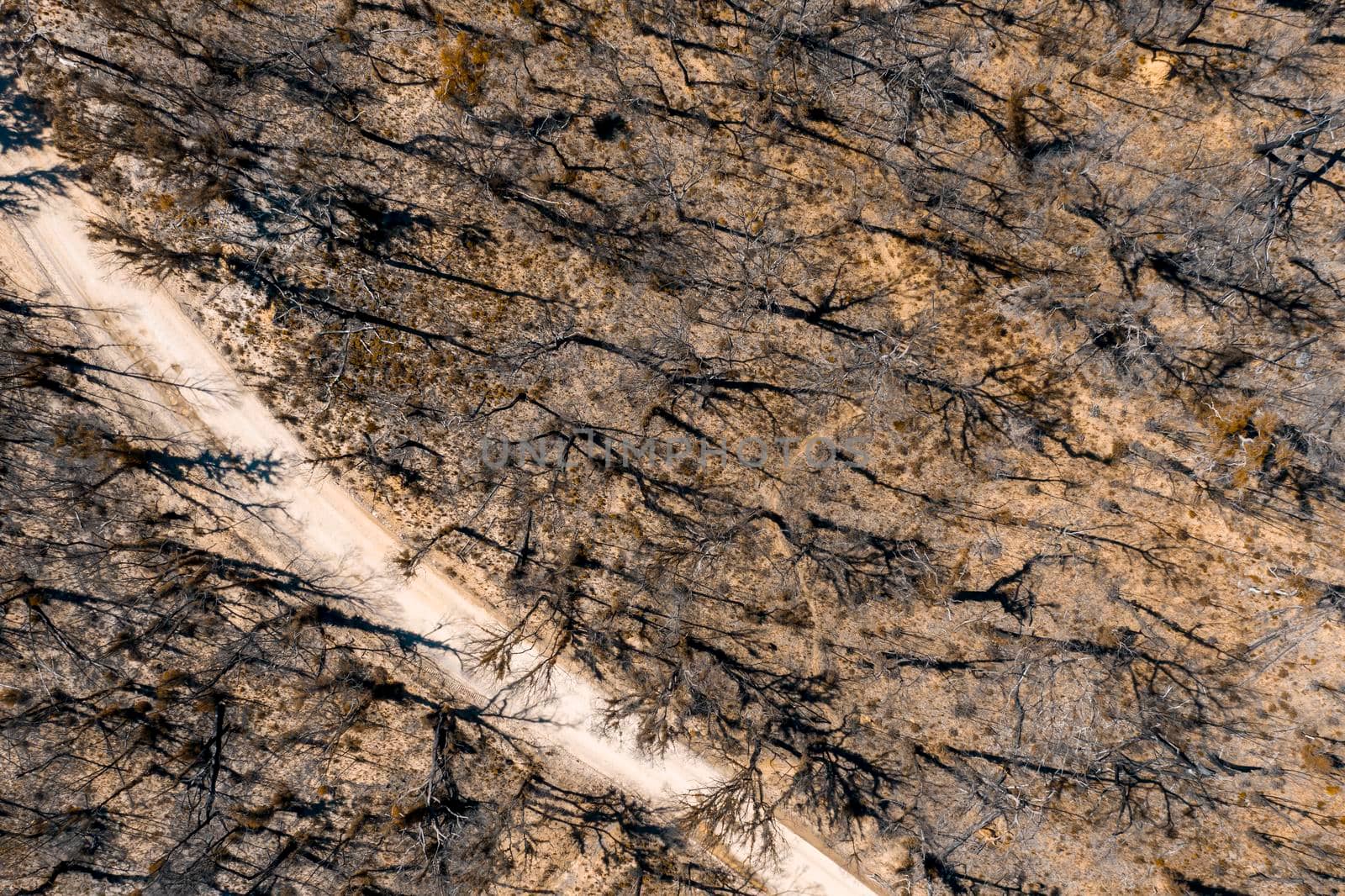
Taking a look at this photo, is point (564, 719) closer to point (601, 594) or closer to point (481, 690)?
point (481, 690)

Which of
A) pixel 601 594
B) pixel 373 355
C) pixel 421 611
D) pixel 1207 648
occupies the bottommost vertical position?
pixel 421 611

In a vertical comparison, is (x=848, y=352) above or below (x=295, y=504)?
above

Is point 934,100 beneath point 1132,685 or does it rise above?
above

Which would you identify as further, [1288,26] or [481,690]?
[481,690]

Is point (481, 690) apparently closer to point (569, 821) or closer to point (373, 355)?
point (569, 821)

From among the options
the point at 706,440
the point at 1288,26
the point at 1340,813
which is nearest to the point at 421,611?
the point at 706,440

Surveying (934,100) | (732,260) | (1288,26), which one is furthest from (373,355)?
(1288,26)
